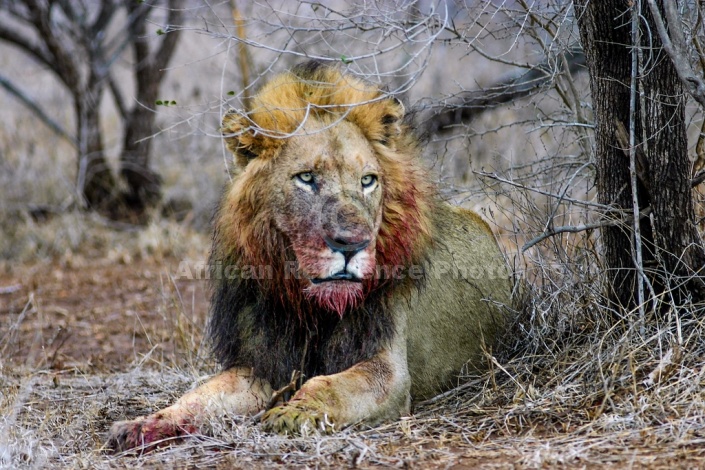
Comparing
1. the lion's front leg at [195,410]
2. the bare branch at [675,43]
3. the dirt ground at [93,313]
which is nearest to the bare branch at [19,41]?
the dirt ground at [93,313]

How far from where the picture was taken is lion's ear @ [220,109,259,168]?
398cm

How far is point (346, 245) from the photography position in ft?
11.7

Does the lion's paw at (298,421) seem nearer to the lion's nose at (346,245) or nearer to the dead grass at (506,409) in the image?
the dead grass at (506,409)

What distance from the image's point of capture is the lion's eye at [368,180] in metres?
3.87

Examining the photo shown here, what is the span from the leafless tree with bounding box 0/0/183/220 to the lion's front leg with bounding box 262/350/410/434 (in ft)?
22.7

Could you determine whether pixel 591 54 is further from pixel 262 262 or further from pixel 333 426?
pixel 333 426

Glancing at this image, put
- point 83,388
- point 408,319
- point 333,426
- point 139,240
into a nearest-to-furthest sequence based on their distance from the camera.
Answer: point 333,426 < point 408,319 < point 83,388 < point 139,240

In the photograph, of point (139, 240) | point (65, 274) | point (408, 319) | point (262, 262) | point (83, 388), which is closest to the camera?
point (262, 262)

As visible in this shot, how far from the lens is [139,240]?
31.7 feet

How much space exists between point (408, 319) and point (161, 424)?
124 centimetres

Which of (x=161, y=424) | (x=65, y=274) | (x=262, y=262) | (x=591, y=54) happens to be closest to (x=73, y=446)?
(x=161, y=424)

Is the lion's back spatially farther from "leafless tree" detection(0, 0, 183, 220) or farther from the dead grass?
"leafless tree" detection(0, 0, 183, 220)

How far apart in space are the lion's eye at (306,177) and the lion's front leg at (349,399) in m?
0.83

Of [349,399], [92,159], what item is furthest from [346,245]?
[92,159]
